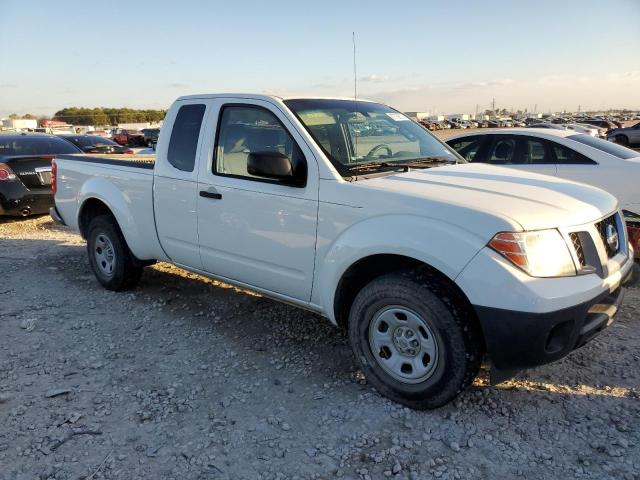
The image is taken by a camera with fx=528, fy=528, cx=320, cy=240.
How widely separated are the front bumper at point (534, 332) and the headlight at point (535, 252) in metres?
0.21

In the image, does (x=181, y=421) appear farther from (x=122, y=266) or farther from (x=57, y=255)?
(x=57, y=255)

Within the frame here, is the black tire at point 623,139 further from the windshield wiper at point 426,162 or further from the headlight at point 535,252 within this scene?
the headlight at point 535,252

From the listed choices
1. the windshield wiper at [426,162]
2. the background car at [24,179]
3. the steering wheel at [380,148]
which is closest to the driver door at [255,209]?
the steering wheel at [380,148]

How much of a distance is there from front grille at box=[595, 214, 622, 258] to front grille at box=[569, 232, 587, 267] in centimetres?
28

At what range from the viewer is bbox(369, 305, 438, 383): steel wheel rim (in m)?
3.10

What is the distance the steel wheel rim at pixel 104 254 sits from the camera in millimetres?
5438

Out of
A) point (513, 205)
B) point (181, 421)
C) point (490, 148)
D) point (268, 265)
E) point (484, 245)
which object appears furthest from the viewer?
point (490, 148)

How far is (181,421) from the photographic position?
3178 mm

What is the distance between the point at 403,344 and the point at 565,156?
549 centimetres

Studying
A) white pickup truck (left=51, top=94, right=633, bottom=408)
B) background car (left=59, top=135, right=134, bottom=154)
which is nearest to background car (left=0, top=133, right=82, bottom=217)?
background car (left=59, top=135, right=134, bottom=154)

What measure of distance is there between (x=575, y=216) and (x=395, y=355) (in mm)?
1327

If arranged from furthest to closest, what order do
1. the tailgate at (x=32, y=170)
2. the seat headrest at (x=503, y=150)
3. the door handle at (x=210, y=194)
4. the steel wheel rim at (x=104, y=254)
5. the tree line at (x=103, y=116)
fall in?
the tree line at (x=103, y=116) < the tailgate at (x=32, y=170) < the seat headrest at (x=503, y=150) < the steel wheel rim at (x=104, y=254) < the door handle at (x=210, y=194)

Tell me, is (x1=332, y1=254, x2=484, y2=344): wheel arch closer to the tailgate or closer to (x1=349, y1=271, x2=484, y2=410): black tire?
(x1=349, y1=271, x2=484, y2=410): black tire

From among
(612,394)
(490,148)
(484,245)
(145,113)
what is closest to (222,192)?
(484,245)
